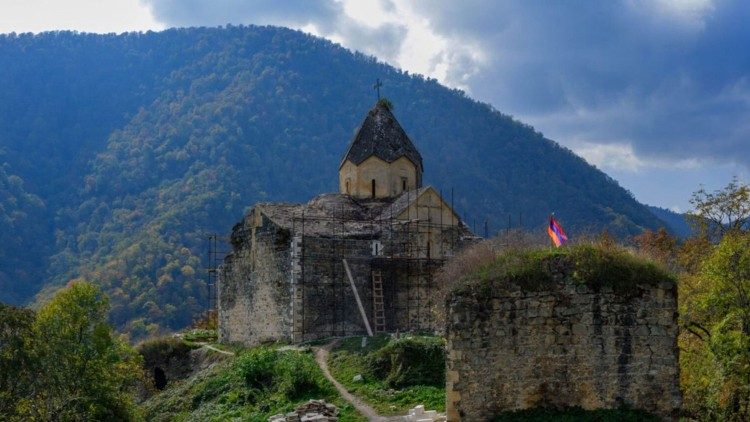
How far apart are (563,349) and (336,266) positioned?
53.1 ft

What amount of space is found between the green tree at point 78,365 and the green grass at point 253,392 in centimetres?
162

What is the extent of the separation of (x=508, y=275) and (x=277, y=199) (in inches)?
3375

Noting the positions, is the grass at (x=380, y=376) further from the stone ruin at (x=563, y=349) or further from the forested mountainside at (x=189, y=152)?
the forested mountainside at (x=189, y=152)

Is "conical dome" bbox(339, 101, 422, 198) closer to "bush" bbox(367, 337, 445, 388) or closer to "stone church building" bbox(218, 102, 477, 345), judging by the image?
"stone church building" bbox(218, 102, 477, 345)

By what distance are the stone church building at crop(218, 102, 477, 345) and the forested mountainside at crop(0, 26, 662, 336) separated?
38.6m

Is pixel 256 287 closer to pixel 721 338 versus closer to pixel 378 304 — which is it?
pixel 378 304

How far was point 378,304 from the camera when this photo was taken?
27234 millimetres

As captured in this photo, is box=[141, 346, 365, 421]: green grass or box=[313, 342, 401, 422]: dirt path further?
box=[141, 346, 365, 421]: green grass

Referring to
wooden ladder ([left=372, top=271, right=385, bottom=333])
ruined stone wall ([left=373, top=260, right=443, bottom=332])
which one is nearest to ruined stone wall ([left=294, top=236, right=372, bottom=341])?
wooden ladder ([left=372, top=271, right=385, bottom=333])

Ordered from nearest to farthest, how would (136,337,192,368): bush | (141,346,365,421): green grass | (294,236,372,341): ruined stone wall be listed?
(141,346,365,421): green grass → (294,236,372,341): ruined stone wall → (136,337,192,368): bush

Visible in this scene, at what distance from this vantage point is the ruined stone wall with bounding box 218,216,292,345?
27.3 meters

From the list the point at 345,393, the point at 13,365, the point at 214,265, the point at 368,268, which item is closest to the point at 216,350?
the point at 368,268

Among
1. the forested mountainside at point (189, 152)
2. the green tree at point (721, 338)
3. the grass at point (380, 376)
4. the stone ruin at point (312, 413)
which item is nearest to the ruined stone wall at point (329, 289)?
the grass at point (380, 376)

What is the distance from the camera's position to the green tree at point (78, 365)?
17.8 metres
